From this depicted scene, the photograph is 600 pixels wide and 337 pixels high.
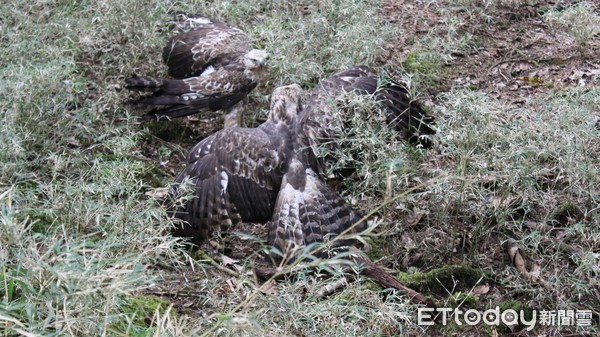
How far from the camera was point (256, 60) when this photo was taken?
6836mm

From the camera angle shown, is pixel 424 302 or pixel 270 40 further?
pixel 270 40

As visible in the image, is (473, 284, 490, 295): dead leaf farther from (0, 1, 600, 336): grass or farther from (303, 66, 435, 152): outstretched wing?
(303, 66, 435, 152): outstretched wing

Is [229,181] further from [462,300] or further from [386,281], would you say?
[462,300]

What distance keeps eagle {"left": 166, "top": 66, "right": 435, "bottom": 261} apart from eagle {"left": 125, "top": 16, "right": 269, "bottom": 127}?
0.90 m

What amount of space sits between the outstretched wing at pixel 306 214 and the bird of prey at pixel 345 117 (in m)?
0.19

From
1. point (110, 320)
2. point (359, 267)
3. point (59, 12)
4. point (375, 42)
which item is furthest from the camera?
point (59, 12)

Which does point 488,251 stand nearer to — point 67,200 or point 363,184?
point 363,184

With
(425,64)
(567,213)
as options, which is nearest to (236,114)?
(425,64)

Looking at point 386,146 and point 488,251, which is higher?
point 386,146

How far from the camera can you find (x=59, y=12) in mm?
7672

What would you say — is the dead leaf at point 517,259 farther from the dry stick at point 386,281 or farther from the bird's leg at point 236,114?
the bird's leg at point 236,114

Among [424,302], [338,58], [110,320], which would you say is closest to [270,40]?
[338,58]

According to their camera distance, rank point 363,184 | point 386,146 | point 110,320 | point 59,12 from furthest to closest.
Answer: point 59,12, point 363,184, point 386,146, point 110,320

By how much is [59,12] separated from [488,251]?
4706 millimetres
